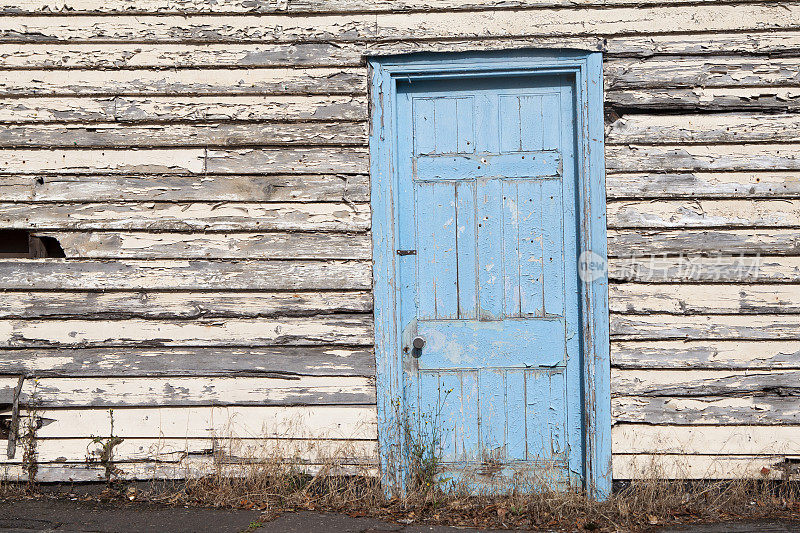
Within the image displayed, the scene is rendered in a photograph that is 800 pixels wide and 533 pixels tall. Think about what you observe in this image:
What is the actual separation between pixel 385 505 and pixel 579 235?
1.90m

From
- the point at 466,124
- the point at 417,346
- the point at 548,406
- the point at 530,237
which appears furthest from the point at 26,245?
the point at 548,406

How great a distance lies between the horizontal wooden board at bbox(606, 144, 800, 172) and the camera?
12.8 feet

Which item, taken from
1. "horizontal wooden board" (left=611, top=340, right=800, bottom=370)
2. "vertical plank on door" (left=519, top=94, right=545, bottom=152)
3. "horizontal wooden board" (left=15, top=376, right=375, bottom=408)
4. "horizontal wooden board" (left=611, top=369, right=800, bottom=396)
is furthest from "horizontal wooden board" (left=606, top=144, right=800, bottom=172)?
"horizontal wooden board" (left=15, top=376, right=375, bottom=408)

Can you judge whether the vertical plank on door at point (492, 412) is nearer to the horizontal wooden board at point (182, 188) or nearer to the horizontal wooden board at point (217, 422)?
the horizontal wooden board at point (217, 422)

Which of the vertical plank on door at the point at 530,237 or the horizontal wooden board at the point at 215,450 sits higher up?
the vertical plank on door at the point at 530,237

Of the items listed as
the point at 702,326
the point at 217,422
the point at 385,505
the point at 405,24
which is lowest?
the point at 385,505

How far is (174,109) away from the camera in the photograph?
404cm

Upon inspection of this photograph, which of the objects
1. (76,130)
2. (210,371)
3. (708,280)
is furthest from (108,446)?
(708,280)

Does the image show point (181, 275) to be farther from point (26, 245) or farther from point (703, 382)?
point (703, 382)

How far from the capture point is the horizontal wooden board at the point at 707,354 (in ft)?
12.8

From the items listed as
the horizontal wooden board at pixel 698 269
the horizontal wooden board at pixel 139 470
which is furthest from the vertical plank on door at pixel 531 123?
the horizontal wooden board at pixel 139 470

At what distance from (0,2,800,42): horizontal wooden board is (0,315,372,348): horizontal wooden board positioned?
1.66 metres

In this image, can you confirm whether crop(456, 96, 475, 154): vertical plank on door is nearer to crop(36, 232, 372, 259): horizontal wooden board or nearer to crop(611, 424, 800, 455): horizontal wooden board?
crop(36, 232, 372, 259): horizontal wooden board

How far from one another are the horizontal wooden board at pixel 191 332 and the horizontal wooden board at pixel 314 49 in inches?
59.3
